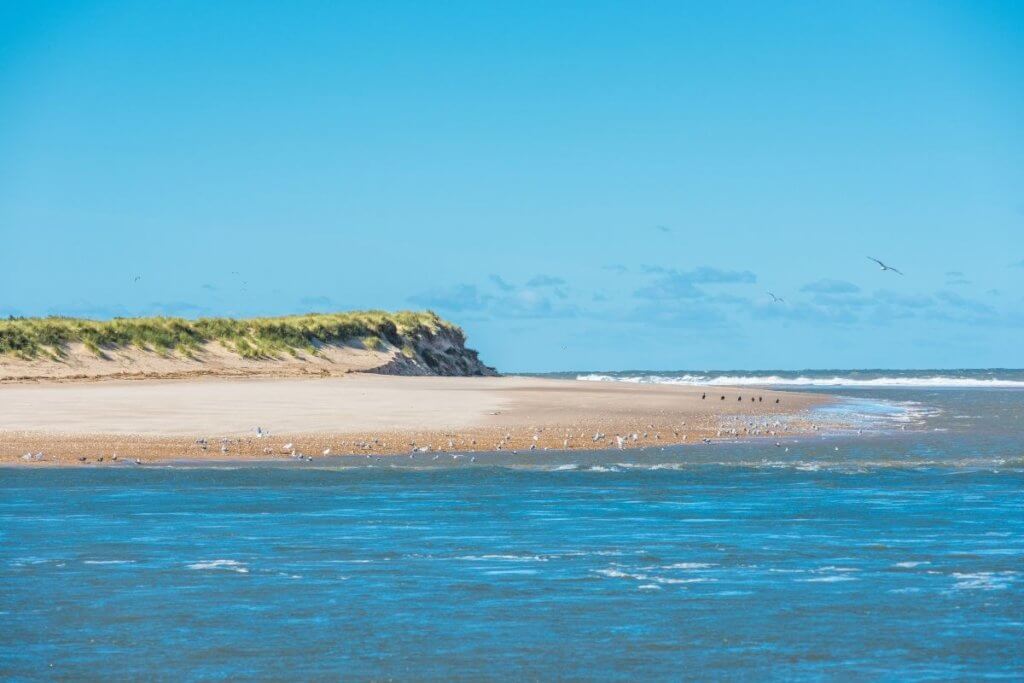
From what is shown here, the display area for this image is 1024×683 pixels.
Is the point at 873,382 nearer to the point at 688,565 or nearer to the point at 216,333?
the point at 216,333

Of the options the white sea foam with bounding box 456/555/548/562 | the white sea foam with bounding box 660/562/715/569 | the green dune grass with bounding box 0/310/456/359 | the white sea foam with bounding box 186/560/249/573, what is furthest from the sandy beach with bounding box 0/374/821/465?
the white sea foam with bounding box 660/562/715/569

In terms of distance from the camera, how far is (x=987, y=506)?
20.3m

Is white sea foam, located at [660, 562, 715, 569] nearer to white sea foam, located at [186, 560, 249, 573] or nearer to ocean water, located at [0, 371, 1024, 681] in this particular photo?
ocean water, located at [0, 371, 1024, 681]

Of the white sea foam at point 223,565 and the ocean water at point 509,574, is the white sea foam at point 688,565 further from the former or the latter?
the white sea foam at point 223,565

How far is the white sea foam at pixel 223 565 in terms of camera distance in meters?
15.0

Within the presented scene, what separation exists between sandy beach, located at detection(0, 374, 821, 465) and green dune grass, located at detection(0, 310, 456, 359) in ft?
22.9

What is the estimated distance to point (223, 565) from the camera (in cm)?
1525

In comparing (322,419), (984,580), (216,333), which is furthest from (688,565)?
(216,333)

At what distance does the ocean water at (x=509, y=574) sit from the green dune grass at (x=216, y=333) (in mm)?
31824

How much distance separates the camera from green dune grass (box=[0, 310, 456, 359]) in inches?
2142

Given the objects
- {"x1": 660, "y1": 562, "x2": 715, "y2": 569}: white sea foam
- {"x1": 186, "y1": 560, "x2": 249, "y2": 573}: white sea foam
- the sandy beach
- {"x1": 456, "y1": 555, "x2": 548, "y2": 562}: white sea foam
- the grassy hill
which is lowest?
{"x1": 186, "y1": 560, "x2": 249, "y2": 573}: white sea foam

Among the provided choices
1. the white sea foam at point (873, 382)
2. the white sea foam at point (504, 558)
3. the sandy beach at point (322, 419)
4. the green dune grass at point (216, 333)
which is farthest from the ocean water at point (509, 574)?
the white sea foam at point (873, 382)

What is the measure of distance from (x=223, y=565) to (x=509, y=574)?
3273mm

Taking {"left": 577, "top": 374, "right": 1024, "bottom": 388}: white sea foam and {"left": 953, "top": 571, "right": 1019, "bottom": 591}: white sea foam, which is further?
{"left": 577, "top": 374, "right": 1024, "bottom": 388}: white sea foam
